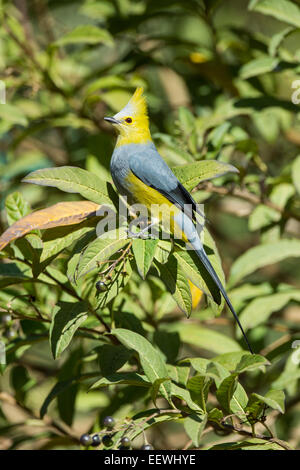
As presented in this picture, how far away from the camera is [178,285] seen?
1.69 meters

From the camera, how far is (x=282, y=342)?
7.94 feet

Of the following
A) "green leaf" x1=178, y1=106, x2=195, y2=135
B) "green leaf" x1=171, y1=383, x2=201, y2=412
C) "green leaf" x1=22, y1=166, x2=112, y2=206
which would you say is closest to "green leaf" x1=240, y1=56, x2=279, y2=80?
"green leaf" x1=178, y1=106, x2=195, y2=135

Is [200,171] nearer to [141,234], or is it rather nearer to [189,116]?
[141,234]

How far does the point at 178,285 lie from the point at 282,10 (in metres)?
1.38

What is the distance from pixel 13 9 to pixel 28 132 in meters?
1.03

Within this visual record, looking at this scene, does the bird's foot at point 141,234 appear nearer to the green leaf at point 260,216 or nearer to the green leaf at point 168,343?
the green leaf at point 168,343

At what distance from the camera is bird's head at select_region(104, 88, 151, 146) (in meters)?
2.22

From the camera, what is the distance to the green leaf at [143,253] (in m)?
1.54

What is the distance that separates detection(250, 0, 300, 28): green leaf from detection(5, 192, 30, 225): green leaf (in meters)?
1.29

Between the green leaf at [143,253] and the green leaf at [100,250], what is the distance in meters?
0.07

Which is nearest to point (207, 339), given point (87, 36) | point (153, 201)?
point (153, 201)

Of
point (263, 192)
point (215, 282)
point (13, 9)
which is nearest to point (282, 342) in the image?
point (263, 192)

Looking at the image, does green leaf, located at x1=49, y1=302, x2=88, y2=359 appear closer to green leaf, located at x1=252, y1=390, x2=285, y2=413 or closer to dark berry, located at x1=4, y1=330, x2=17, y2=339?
dark berry, located at x1=4, y1=330, x2=17, y2=339

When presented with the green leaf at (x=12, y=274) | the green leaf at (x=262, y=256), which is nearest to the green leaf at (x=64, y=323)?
the green leaf at (x=12, y=274)
